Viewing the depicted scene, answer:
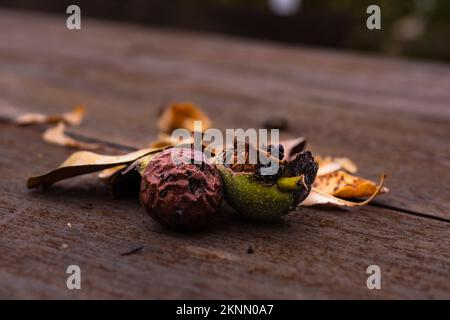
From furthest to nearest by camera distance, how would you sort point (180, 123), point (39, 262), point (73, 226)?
point (180, 123)
point (73, 226)
point (39, 262)

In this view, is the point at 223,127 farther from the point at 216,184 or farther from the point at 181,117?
the point at 216,184

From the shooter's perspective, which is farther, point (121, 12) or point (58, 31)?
point (121, 12)

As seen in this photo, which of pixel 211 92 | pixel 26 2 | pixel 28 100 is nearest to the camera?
pixel 28 100

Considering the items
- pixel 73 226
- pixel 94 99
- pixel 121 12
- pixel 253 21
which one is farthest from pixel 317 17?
pixel 73 226

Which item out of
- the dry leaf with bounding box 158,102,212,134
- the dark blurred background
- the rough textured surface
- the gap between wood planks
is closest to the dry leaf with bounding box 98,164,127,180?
the rough textured surface

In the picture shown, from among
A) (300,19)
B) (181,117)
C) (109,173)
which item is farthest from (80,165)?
(300,19)

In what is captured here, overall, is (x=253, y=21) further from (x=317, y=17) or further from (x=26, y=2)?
(x=26, y=2)
